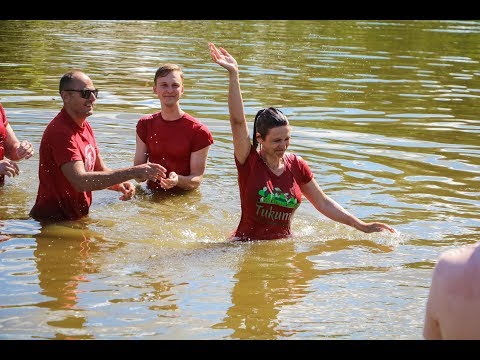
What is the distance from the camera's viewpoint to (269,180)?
8.33 m

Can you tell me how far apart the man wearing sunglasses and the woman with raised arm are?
0.87 m

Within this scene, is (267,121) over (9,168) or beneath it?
over

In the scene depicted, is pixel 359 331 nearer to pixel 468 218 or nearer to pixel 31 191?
pixel 468 218

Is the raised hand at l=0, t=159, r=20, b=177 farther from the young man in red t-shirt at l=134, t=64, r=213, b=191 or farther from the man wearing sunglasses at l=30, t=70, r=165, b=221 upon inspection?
the young man in red t-shirt at l=134, t=64, r=213, b=191

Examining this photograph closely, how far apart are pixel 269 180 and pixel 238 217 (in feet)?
4.95

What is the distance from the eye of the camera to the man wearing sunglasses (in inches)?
347

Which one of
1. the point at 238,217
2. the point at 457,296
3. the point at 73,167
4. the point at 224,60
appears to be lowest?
the point at 238,217

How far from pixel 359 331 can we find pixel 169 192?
15.0 feet

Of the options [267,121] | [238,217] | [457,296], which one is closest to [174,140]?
[238,217]

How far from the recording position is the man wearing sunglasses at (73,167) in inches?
347

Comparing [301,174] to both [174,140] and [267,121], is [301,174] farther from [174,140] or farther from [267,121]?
[174,140]

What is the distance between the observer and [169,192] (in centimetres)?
1070

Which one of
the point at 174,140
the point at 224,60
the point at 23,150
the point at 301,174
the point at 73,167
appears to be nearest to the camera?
the point at 224,60

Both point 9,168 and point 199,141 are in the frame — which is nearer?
point 9,168
